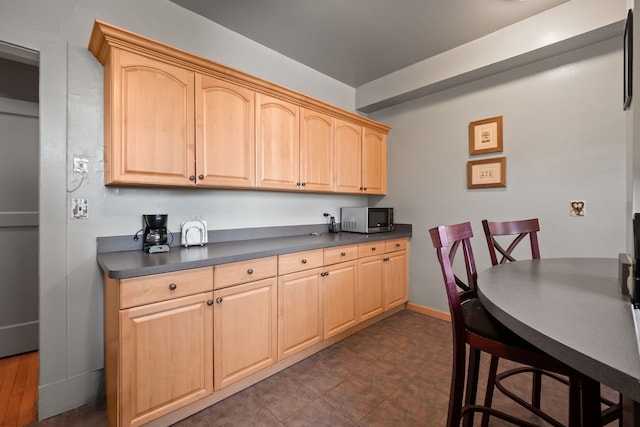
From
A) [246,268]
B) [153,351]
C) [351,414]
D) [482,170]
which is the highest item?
[482,170]

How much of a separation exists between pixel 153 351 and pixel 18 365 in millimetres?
1652

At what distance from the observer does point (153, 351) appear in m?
1.43

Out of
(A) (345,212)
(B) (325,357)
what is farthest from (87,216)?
(A) (345,212)

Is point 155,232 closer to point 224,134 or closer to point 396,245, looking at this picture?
point 224,134

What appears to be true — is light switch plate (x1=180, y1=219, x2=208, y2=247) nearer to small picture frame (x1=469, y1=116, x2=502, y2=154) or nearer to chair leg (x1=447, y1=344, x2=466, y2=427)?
chair leg (x1=447, y1=344, x2=466, y2=427)

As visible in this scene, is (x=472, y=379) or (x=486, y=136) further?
(x=486, y=136)

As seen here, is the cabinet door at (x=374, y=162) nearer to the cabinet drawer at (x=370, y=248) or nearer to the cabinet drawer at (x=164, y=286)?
the cabinet drawer at (x=370, y=248)

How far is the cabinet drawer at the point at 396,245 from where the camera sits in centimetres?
293

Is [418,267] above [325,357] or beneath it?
above

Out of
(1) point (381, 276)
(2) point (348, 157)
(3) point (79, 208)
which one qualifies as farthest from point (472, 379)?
(3) point (79, 208)

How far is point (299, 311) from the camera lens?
→ 6.93 feet

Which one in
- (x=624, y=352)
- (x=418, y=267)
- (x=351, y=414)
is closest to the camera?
(x=624, y=352)

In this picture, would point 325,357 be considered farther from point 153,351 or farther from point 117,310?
point 117,310

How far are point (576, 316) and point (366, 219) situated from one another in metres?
2.26
